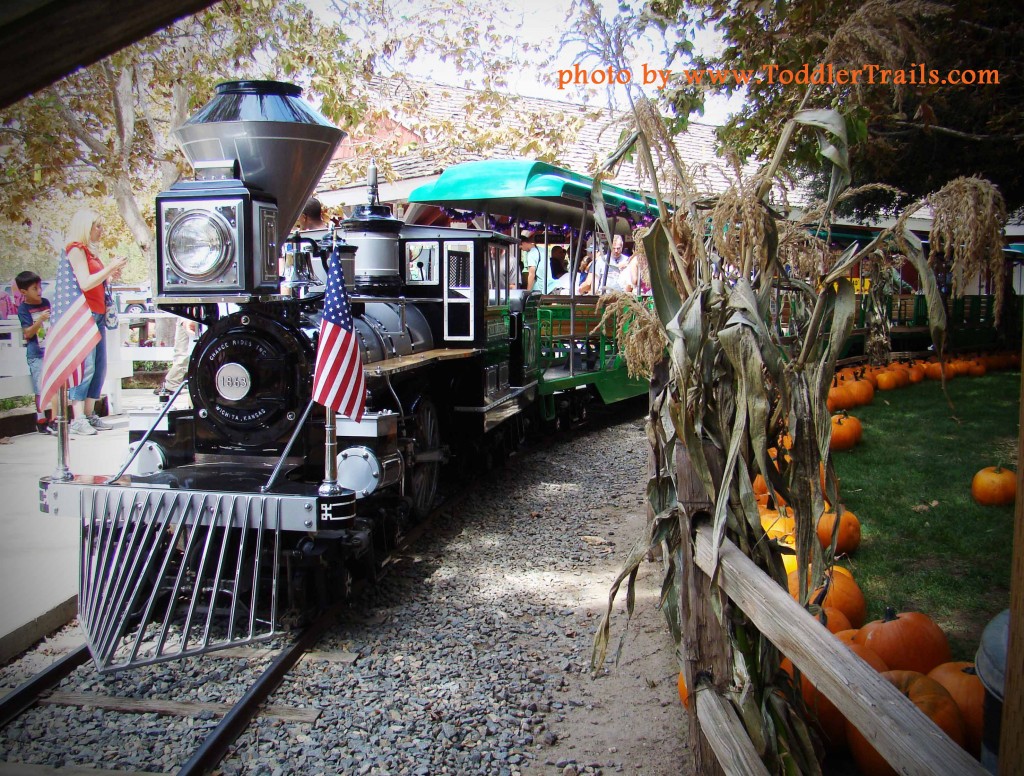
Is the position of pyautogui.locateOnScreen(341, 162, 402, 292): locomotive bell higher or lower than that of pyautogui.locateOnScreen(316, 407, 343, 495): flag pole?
higher

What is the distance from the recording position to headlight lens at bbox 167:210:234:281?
4.80 m

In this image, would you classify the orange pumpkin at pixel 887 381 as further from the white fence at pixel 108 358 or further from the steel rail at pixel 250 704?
the white fence at pixel 108 358

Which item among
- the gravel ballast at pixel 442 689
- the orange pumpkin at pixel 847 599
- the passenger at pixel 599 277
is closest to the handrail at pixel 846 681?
the gravel ballast at pixel 442 689

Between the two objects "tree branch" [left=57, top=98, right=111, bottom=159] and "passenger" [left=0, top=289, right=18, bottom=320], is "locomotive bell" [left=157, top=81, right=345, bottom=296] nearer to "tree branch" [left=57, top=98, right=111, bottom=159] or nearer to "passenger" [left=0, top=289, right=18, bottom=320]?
"tree branch" [left=57, top=98, right=111, bottom=159]

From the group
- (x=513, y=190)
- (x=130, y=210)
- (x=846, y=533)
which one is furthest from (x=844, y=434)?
(x=130, y=210)

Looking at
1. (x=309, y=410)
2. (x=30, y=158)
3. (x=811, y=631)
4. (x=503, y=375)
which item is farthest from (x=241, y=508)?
(x=30, y=158)

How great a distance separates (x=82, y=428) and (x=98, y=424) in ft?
1.52

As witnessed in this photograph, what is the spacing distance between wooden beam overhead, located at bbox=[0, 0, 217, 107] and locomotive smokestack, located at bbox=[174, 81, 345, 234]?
4.25 meters

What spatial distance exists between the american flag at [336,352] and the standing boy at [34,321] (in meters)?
6.62

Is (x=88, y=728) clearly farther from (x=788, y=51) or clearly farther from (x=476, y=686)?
(x=788, y=51)

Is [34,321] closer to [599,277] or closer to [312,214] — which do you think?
[312,214]

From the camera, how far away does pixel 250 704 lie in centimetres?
384

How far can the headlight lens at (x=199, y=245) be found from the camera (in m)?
4.80

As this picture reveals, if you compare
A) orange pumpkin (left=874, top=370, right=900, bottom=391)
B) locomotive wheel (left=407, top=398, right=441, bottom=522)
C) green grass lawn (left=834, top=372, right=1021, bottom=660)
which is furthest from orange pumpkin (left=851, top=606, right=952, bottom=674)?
orange pumpkin (left=874, top=370, right=900, bottom=391)
